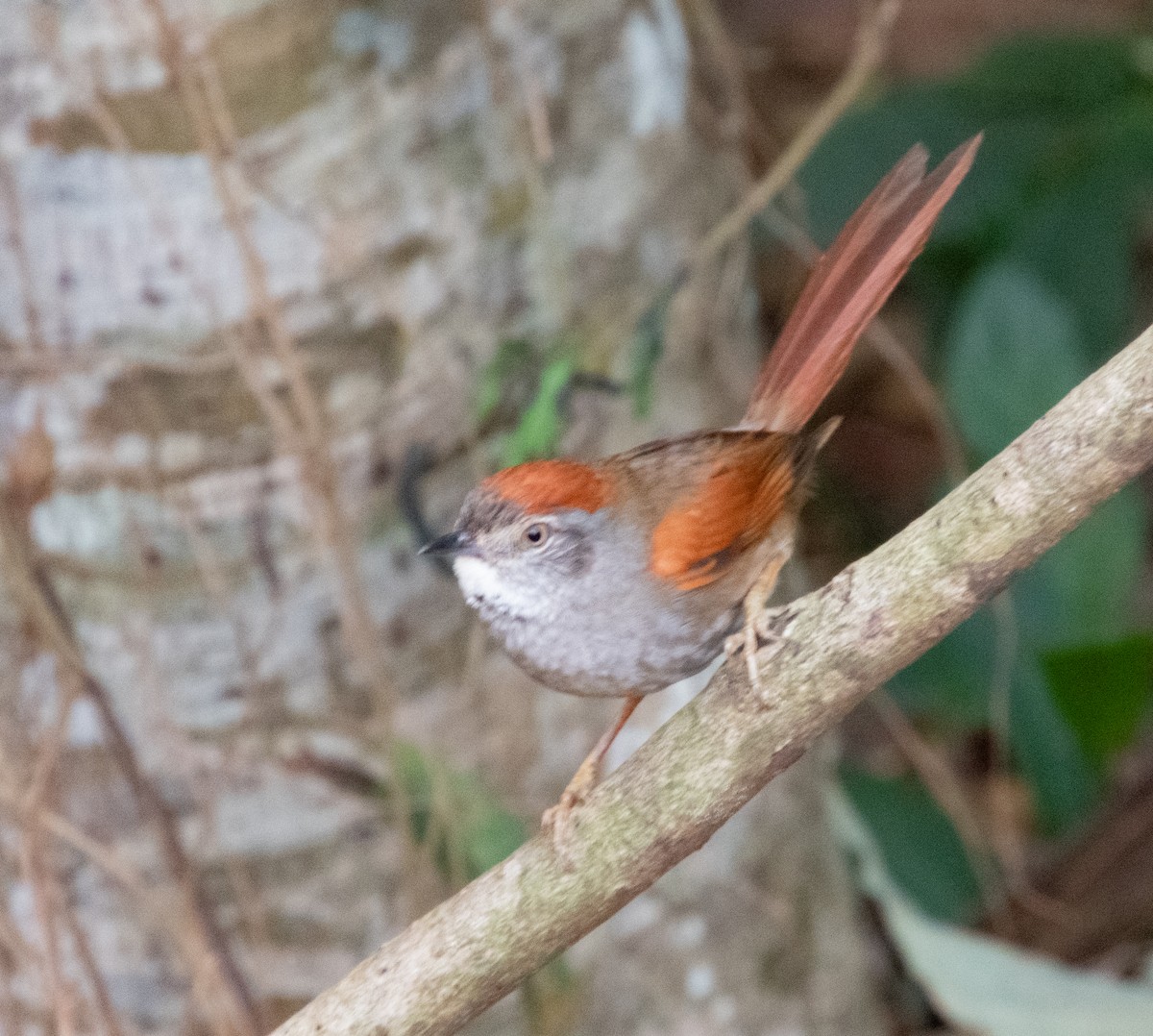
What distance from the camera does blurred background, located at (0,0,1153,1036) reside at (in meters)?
2.17

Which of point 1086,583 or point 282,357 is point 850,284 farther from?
point 1086,583

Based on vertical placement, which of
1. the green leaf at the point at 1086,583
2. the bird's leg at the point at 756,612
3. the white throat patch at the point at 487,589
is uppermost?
the white throat patch at the point at 487,589

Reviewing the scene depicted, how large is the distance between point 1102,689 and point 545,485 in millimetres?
2004

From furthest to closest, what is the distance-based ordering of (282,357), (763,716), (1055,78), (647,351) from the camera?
(1055,78) → (647,351) → (282,357) → (763,716)

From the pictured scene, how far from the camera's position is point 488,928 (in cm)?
146

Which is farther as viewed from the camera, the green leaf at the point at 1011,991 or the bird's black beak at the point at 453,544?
the green leaf at the point at 1011,991

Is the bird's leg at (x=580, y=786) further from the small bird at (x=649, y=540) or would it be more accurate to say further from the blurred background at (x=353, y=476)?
the blurred background at (x=353, y=476)

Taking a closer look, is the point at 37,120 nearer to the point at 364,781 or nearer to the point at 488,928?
the point at 364,781

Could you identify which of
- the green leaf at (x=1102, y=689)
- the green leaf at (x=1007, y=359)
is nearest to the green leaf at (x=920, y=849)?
the green leaf at (x=1102, y=689)

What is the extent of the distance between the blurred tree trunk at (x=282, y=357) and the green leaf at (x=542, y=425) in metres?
0.16

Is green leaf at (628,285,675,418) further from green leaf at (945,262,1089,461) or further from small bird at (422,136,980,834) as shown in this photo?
green leaf at (945,262,1089,461)

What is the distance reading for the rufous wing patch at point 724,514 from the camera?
179 cm

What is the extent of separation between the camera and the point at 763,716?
1.41m

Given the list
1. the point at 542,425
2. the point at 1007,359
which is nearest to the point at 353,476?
the point at 542,425
